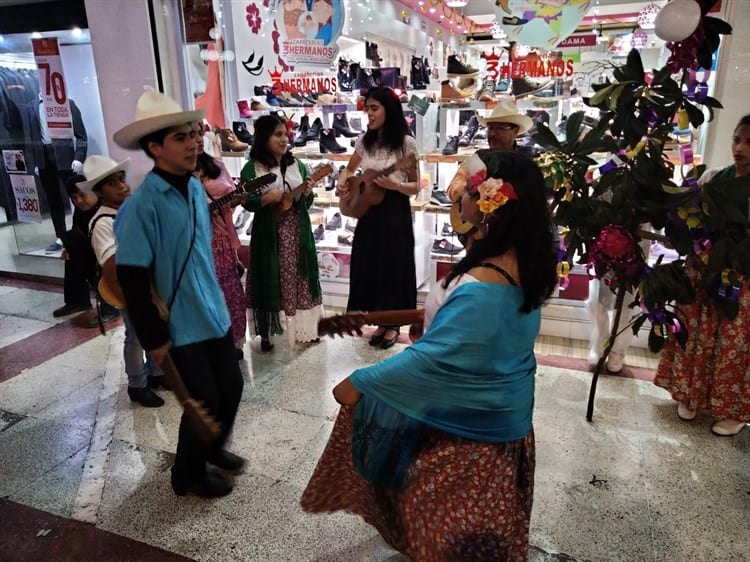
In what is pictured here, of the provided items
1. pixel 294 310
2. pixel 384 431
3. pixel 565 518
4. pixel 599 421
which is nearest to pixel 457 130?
pixel 294 310

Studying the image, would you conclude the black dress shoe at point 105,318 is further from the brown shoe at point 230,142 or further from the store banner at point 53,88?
the store banner at point 53,88

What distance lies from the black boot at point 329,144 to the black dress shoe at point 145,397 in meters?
2.26

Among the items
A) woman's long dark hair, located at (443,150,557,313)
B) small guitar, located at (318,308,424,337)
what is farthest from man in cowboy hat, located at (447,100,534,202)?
woman's long dark hair, located at (443,150,557,313)

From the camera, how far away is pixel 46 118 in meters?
5.15

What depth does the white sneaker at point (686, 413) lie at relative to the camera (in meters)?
2.83

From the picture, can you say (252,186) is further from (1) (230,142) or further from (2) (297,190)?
(1) (230,142)

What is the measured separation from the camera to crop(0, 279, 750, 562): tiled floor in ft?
6.82

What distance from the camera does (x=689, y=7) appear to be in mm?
2289

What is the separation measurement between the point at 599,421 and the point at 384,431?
178cm

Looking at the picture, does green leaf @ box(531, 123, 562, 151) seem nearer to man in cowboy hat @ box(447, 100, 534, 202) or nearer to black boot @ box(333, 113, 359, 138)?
man in cowboy hat @ box(447, 100, 534, 202)

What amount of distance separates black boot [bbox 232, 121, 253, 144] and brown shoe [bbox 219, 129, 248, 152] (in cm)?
9

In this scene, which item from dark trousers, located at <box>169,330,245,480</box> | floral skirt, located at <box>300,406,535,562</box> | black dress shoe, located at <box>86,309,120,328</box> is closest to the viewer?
floral skirt, located at <box>300,406,535,562</box>

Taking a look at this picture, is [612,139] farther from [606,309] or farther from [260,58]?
[260,58]

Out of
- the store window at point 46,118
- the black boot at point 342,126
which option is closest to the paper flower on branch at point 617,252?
the black boot at point 342,126
